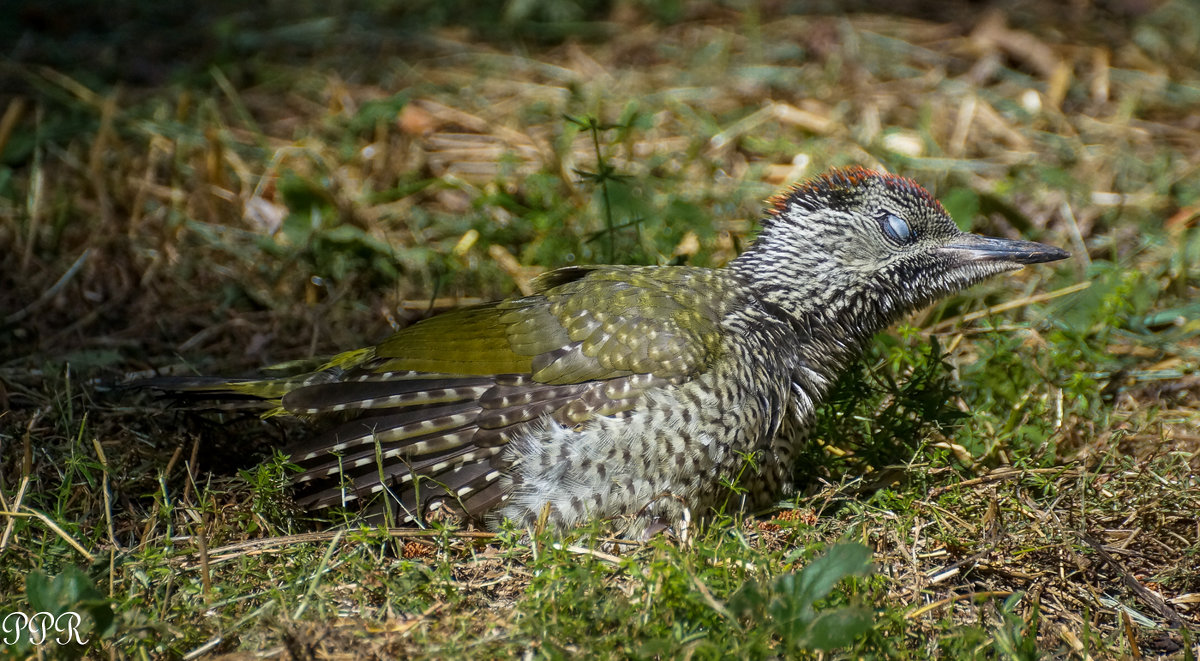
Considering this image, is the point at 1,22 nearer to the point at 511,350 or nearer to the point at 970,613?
the point at 511,350

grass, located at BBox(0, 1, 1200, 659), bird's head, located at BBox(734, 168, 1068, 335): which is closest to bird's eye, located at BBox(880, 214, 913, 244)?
bird's head, located at BBox(734, 168, 1068, 335)

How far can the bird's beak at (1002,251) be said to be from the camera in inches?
158

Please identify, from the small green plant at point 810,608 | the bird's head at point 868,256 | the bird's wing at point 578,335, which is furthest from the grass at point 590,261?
the bird's wing at point 578,335

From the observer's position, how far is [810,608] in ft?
8.73

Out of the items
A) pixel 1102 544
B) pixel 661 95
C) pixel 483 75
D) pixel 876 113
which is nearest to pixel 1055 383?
pixel 1102 544

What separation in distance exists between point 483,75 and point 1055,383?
4280 mm

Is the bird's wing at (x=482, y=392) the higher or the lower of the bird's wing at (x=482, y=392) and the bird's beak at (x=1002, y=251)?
the lower

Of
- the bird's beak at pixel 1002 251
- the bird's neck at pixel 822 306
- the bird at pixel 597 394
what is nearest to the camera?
the bird at pixel 597 394

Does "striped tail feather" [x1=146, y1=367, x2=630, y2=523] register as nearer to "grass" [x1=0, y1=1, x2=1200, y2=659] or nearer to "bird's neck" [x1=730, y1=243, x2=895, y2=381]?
"grass" [x1=0, y1=1, x2=1200, y2=659]

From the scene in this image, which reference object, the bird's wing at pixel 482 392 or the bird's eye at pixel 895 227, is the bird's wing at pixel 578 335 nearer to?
the bird's wing at pixel 482 392

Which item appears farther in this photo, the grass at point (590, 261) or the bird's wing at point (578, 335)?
the bird's wing at point (578, 335)

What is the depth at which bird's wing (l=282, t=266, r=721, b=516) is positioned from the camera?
3512 mm

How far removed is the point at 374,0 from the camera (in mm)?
7949

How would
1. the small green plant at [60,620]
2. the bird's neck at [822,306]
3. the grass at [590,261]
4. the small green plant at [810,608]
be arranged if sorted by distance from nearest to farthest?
the small green plant at [810,608] < the small green plant at [60,620] < the grass at [590,261] < the bird's neck at [822,306]
